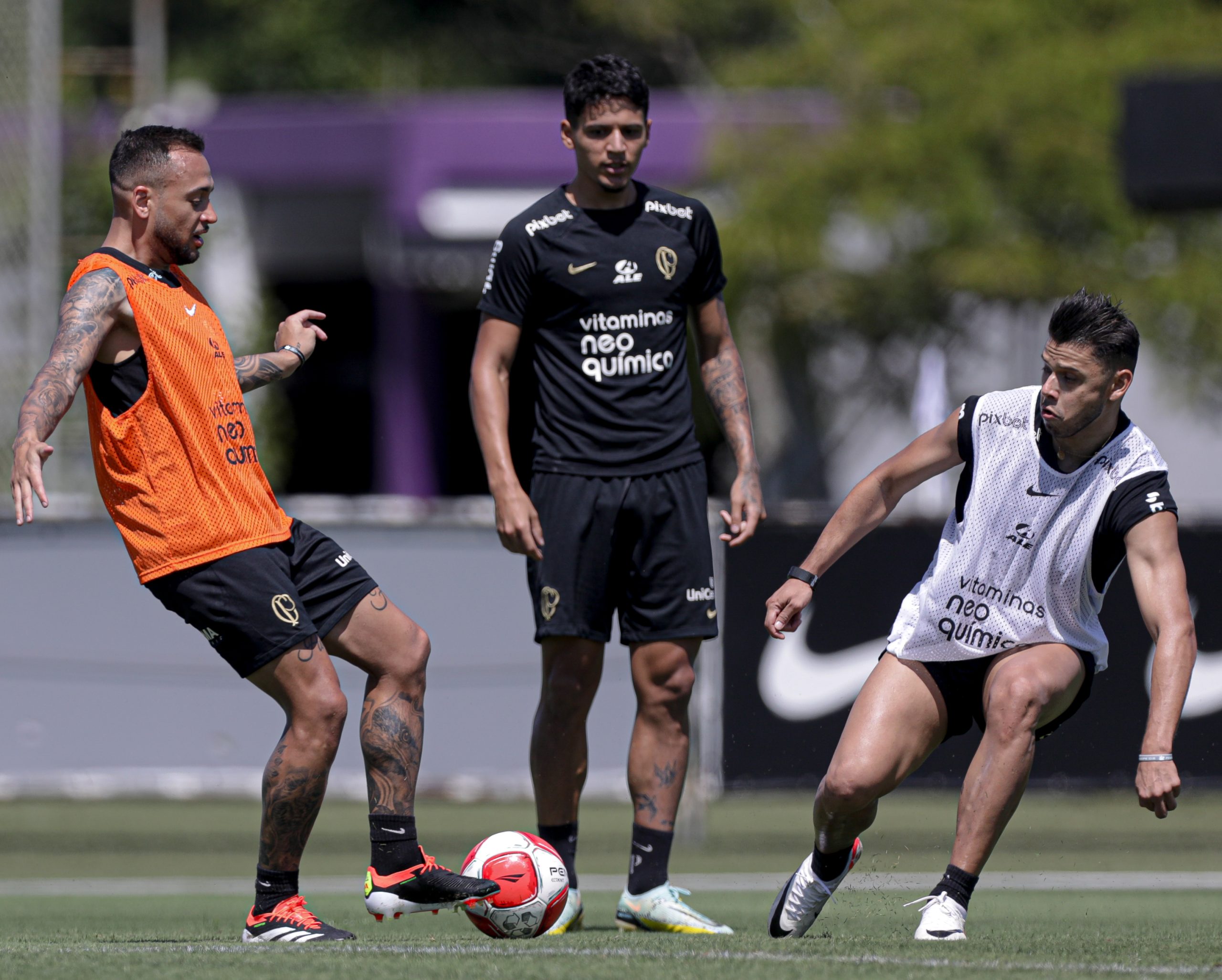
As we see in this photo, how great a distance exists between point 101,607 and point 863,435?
14181 millimetres

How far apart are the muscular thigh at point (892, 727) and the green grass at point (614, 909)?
48 centimetres

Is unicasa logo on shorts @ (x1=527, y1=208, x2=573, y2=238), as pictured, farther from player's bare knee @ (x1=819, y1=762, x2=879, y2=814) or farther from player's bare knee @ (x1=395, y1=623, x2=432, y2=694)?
player's bare knee @ (x1=819, y1=762, x2=879, y2=814)

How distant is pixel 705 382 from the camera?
22.1 ft

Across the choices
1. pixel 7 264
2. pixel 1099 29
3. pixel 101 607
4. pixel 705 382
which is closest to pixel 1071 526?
pixel 705 382

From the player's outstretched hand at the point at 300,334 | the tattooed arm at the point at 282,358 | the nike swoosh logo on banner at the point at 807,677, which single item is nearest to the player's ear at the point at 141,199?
the tattooed arm at the point at 282,358

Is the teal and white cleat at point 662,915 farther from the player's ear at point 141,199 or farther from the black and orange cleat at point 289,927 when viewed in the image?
the player's ear at point 141,199

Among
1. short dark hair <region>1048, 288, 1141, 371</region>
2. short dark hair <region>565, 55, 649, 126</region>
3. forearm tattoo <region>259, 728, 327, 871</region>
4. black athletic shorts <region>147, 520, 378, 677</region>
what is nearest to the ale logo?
black athletic shorts <region>147, 520, 378, 677</region>

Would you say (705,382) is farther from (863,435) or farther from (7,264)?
(863,435)

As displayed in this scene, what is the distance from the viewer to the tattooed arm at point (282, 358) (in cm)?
602

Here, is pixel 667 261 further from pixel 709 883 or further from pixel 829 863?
pixel 709 883

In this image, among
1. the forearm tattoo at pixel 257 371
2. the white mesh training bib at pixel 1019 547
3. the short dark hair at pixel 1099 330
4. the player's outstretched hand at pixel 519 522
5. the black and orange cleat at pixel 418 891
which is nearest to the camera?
the short dark hair at pixel 1099 330

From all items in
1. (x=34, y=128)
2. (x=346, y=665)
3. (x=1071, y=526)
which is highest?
(x=34, y=128)

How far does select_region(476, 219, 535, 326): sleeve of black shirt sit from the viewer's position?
254 inches

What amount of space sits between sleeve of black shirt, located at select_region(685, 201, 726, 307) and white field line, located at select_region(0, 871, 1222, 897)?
248 centimetres
